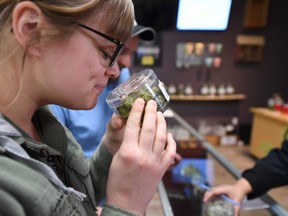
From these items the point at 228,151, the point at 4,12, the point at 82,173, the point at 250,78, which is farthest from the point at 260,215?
the point at 250,78

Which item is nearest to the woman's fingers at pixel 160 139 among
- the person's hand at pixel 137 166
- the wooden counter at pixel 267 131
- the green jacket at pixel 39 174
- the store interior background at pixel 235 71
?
the person's hand at pixel 137 166

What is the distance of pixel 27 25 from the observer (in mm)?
519

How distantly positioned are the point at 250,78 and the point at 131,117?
497 centimetres

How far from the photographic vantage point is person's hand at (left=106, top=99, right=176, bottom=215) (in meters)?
0.56

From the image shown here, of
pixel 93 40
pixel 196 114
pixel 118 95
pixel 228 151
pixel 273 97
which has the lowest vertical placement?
pixel 228 151

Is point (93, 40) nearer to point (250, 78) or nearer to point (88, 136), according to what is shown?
point (88, 136)

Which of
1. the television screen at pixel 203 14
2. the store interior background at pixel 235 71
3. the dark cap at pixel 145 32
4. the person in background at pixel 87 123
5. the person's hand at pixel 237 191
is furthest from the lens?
the store interior background at pixel 235 71

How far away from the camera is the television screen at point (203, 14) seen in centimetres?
384

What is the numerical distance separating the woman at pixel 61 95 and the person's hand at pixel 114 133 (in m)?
0.13

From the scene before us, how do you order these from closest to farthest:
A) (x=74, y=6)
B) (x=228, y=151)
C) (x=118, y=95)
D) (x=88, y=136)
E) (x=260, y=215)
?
(x=74, y=6), (x=118, y=95), (x=260, y=215), (x=88, y=136), (x=228, y=151)

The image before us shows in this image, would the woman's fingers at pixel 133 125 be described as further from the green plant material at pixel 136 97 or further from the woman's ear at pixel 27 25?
the woman's ear at pixel 27 25

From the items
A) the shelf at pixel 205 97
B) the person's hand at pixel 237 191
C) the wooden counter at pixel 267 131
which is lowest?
the wooden counter at pixel 267 131

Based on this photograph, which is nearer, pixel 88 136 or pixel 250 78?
pixel 88 136

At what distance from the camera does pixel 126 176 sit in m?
0.56
